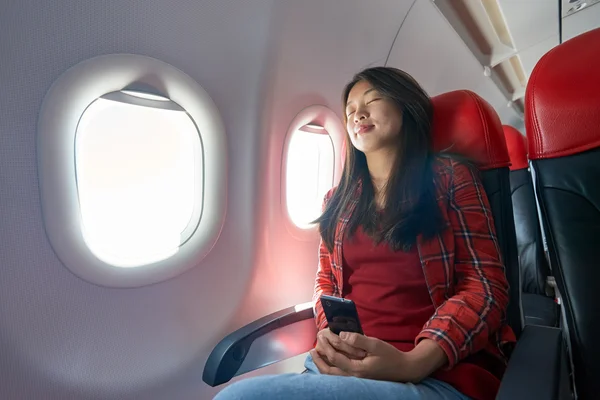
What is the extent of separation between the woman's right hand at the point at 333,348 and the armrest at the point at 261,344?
240mm

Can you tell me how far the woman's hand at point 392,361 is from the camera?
830 mm

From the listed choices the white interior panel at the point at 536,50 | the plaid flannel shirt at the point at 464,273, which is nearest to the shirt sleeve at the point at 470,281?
the plaid flannel shirt at the point at 464,273

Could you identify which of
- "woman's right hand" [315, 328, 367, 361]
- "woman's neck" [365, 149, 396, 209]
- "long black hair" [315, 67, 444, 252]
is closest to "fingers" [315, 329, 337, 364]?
"woman's right hand" [315, 328, 367, 361]

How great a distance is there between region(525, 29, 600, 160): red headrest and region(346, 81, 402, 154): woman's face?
15.2 inches

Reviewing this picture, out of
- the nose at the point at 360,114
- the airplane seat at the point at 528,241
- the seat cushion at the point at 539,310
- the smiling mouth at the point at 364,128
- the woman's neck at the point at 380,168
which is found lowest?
the seat cushion at the point at 539,310

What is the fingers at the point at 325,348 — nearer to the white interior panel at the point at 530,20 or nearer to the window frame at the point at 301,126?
the window frame at the point at 301,126

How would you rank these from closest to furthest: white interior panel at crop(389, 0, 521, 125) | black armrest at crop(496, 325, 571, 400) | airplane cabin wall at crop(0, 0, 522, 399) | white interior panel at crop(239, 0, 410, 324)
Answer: black armrest at crop(496, 325, 571, 400), airplane cabin wall at crop(0, 0, 522, 399), white interior panel at crop(239, 0, 410, 324), white interior panel at crop(389, 0, 521, 125)

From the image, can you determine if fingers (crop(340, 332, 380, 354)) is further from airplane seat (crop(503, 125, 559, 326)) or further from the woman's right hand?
airplane seat (crop(503, 125, 559, 326))

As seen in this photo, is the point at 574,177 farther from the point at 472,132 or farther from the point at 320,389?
the point at 320,389

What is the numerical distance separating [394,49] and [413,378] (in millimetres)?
1956

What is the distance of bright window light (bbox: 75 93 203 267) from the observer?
1.16 metres

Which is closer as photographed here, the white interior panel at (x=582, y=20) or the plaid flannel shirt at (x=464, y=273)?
the plaid flannel shirt at (x=464, y=273)

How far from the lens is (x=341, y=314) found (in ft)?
2.89

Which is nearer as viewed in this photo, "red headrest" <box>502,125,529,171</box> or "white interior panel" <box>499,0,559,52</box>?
"red headrest" <box>502,125,529,171</box>
